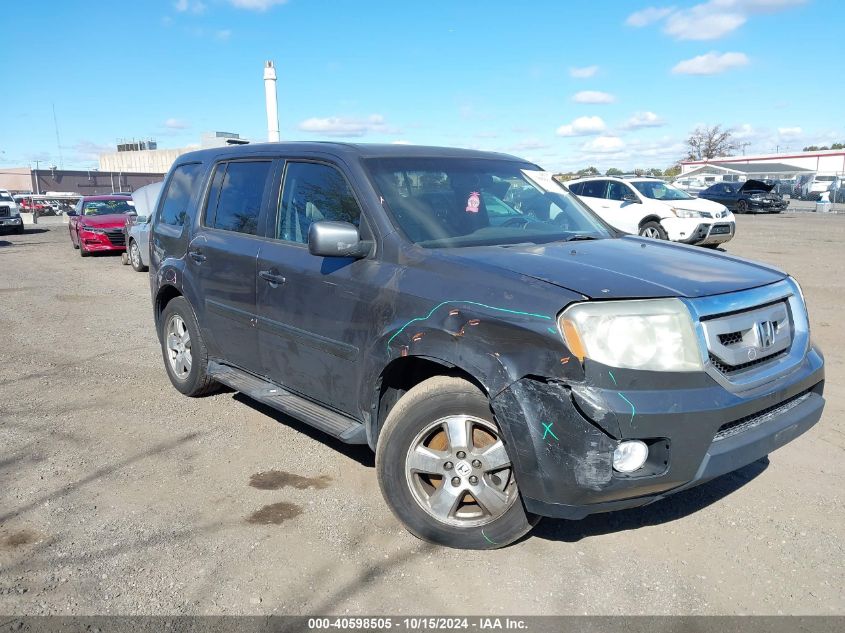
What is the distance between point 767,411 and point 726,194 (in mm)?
33658

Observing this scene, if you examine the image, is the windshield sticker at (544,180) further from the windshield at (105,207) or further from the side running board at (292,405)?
the windshield at (105,207)

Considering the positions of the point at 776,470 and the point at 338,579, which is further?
the point at 776,470

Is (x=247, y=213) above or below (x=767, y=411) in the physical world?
above

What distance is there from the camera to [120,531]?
3490 mm

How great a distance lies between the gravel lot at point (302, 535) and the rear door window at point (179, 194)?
1.50 metres

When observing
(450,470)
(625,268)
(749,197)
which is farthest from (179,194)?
(749,197)

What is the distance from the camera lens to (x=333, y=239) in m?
3.46

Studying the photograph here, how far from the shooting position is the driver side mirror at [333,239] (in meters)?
3.45

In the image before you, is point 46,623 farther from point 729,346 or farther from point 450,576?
point 729,346

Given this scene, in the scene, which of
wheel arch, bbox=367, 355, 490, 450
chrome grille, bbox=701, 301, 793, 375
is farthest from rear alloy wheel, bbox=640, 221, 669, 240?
wheel arch, bbox=367, 355, 490, 450

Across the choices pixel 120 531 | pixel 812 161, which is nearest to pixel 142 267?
pixel 120 531

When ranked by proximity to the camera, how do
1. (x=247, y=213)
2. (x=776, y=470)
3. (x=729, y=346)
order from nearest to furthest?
(x=729, y=346)
(x=776, y=470)
(x=247, y=213)

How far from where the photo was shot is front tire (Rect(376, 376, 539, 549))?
10.2 ft

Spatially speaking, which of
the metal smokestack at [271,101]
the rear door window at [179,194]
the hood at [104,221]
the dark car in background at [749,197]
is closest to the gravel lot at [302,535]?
the rear door window at [179,194]
